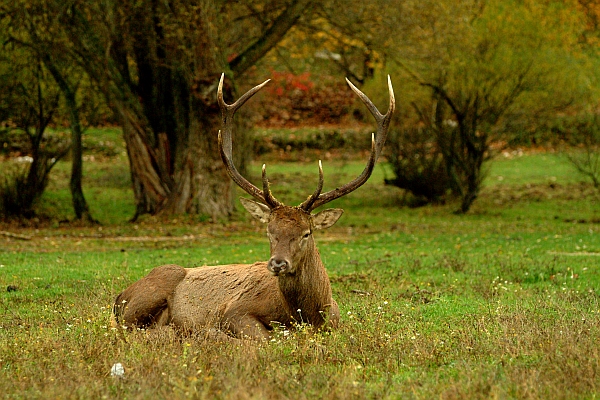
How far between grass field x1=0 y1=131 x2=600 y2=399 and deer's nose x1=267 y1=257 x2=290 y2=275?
1.99 feet

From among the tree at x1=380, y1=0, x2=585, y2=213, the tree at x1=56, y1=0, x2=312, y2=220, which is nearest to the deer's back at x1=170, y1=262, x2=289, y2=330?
the tree at x1=56, y1=0, x2=312, y2=220

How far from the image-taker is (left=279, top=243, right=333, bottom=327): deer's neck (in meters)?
9.42

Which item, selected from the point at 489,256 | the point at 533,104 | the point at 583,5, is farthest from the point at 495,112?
the point at 583,5

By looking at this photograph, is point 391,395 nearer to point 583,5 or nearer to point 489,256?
point 489,256

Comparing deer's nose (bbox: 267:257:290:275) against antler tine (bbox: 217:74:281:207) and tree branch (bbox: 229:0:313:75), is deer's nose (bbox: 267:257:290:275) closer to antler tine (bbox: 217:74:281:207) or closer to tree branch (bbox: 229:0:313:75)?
antler tine (bbox: 217:74:281:207)

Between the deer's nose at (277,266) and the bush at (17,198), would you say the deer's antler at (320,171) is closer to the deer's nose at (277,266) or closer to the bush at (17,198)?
the deer's nose at (277,266)

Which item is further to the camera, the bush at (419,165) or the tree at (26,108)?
the bush at (419,165)

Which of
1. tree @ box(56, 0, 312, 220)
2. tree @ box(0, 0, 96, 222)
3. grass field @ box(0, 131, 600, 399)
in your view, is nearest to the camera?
grass field @ box(0, 131, 600, 399)

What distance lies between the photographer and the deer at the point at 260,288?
939cm

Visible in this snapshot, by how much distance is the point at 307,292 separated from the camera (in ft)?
31.1

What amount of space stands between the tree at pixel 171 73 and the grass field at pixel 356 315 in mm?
1187

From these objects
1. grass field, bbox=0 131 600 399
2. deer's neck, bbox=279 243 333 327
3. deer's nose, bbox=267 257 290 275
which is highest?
deer's nose, bbox=267 257 290 275

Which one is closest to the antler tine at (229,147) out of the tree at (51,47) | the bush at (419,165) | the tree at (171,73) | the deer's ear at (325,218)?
the deer's ear at (325,218)

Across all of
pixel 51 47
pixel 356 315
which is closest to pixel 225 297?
pixel 356 315
